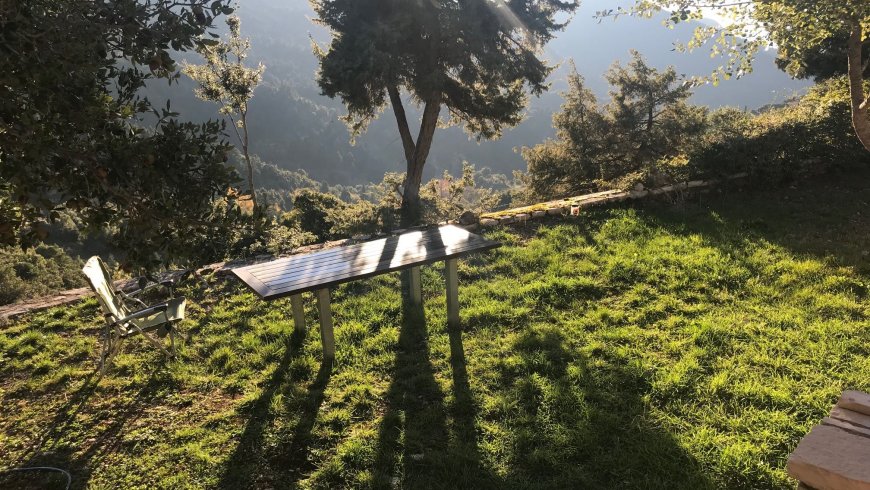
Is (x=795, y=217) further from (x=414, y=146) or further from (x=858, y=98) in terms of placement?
(x=414, y=146)

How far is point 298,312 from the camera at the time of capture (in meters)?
4.26

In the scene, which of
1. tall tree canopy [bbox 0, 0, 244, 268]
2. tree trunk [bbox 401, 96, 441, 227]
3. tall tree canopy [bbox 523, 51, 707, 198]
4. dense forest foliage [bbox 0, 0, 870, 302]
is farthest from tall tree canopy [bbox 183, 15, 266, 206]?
tall tree canopy [bbox 0, 0, 244, 268]

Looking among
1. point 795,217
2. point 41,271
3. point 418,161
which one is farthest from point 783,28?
point 41,271

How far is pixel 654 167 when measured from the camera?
8.05 m

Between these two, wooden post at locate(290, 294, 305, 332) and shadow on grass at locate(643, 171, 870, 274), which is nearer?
wooden post at locate(290, 294, 305, 332)

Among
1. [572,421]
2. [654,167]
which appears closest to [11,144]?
[572,421]

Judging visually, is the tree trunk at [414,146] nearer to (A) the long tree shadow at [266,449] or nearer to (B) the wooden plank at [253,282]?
(B) the wooden plank at [253,282]

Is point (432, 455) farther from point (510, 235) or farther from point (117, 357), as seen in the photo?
point (510, 235)

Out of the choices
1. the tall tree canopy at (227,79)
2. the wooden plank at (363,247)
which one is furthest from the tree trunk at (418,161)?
the wooden plank at (363,247)

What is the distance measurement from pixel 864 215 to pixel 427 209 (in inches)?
412

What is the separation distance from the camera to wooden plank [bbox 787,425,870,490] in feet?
5.17

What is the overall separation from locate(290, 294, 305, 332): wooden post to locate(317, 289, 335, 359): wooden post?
55 cm

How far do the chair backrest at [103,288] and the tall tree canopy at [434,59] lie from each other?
891 centimetres

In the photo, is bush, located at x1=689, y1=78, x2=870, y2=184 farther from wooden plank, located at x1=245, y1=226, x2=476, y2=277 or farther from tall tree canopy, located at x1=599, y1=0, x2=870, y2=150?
wooden plank, located at x1=245, y1=226, x2=476, y2=277
